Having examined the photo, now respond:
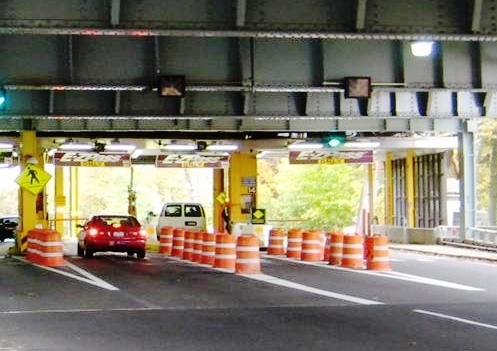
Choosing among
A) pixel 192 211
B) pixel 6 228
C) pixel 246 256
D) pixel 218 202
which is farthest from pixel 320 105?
pixel 6 228

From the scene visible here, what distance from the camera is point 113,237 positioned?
99.2ft

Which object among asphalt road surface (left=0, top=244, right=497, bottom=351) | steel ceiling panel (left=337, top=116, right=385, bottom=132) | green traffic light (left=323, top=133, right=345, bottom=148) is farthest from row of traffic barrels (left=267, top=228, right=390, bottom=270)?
steel ceiling panel (left=337, top=116, right=385, bottom=132)

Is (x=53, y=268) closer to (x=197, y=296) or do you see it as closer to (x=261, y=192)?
(x=197, y=296)

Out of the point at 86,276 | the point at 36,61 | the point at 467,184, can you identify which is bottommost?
the point at 86,276

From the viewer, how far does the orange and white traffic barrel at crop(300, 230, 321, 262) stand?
2905 cm

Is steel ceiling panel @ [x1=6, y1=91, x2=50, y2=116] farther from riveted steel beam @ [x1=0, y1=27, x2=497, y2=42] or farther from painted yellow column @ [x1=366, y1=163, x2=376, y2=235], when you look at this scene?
painted yellow column @ [x1=366, y1=163, x2=376, y2=235]

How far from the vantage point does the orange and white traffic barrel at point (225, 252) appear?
25.7m

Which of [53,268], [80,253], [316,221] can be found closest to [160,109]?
[53,268]

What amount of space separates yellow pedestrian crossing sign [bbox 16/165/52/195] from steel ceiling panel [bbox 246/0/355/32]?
17.9 meters

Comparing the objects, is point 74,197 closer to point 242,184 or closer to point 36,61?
point 242,184

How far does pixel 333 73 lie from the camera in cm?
2172

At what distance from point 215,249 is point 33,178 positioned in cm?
903

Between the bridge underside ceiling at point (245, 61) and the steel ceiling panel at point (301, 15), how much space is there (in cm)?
2

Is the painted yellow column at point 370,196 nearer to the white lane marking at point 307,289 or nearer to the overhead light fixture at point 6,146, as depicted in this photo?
the overhead light fixture at point 6,146
